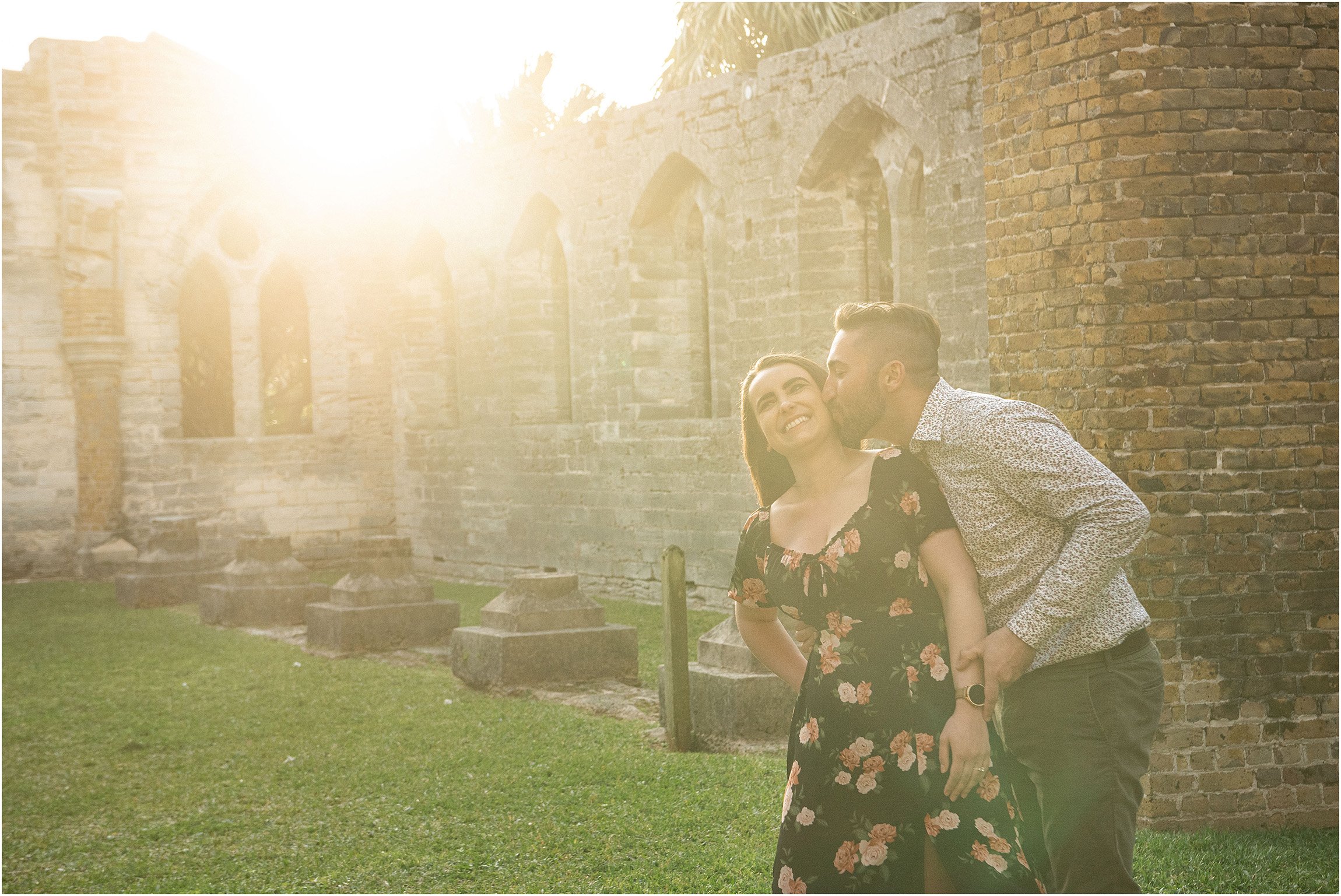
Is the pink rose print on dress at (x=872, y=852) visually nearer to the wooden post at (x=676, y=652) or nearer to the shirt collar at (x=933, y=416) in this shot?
the shirt collar at (x=933, y=416)

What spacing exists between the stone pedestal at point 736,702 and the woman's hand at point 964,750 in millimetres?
4181

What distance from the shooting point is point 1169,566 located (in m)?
5.50

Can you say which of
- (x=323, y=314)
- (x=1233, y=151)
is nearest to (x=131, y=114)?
(x=323, y=314)

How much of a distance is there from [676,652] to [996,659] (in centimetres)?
445

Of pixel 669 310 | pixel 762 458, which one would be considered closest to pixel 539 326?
pixel 669 310

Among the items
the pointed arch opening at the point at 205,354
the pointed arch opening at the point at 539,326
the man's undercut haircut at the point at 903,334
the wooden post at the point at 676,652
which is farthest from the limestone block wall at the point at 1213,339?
the pointed arch opening at the point at 205,354

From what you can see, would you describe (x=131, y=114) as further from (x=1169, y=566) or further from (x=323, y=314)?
(x=1169, y=566)

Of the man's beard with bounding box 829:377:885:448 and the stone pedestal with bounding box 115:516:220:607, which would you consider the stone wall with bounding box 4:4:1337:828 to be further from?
the man's beard with bounding box 829:377:885:448

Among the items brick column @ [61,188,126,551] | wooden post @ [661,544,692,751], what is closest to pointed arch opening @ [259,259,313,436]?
brick column @ [61,188,126,551]

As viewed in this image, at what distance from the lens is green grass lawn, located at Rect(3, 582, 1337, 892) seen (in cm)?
529

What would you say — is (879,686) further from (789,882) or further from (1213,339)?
(1213,339)

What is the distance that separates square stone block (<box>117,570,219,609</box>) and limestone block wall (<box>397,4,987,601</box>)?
3.07 meters

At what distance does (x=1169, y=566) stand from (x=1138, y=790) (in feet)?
8.02

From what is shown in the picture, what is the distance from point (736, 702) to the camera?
7.18 m
